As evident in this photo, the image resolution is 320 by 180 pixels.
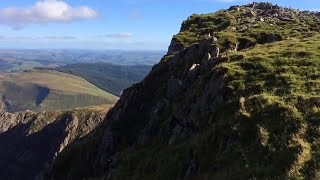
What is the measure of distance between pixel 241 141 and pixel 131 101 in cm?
3411

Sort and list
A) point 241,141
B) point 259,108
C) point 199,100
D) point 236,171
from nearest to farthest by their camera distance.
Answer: point 236,171
point 241,141
point 259,108
point 199,100

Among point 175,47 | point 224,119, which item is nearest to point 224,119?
point 224,119

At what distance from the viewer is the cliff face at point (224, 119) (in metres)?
28.7

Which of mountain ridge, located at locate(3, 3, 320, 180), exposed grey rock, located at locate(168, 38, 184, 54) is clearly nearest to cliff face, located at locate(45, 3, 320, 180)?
mountain ridge, located at locate(3, 3, 320, 180)

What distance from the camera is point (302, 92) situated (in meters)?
34.7

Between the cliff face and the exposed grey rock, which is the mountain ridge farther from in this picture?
Result: the exposed grey rock

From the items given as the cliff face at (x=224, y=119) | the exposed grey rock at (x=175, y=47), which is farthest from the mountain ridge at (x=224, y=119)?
the exposed grey rock at (x=175, y=47)

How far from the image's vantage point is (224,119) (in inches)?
1335

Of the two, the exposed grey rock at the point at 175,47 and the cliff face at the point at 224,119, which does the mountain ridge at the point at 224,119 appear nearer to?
the cliff face at the point at 224,119

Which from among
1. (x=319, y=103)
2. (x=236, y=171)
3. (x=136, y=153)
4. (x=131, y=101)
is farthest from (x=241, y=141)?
(x=131, y=101)

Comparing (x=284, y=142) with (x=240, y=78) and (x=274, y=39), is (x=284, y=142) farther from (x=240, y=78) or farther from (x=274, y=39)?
(x=274, y=39)

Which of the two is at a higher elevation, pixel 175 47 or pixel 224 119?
pixel 175 47

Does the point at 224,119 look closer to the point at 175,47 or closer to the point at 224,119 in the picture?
the point at 224,119

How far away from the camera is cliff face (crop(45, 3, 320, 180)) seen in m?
28.7
